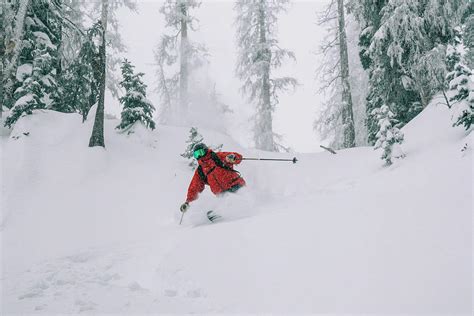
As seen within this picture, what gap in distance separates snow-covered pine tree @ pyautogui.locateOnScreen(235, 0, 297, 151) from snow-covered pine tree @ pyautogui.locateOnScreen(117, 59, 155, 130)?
8.79 m

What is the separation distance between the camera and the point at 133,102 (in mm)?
12406

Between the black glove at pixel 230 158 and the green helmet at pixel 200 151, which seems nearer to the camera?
the green helmet at pixel 200 151

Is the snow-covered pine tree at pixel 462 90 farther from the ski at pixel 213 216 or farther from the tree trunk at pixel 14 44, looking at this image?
the tree trunk at pixel 14 44

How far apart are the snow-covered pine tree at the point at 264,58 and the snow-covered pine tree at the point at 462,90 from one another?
13078 millimetres

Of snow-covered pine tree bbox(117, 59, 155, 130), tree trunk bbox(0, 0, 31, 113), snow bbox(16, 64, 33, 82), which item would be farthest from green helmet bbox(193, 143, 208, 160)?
snow bbox(16, 64, 33, 82)

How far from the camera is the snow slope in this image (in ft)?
8.80

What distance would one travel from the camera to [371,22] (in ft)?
39.7

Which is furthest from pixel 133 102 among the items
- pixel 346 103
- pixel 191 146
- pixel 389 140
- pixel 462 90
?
pixel 462 90

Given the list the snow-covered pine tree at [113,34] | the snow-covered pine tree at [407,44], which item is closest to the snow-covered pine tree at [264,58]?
the snow-covered pine tree at [113,34]

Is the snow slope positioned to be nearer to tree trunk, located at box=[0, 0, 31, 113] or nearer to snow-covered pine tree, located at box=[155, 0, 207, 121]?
tree trunk, located at box=[0, 0, 31, 113]

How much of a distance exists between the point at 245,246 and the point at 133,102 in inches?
385

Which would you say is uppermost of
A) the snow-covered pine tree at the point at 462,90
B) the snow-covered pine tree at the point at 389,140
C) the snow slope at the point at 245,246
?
the snow-covered pine tree at the point at 462,90

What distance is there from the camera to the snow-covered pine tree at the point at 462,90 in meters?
6.39

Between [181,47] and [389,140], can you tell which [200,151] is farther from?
[181,47]
